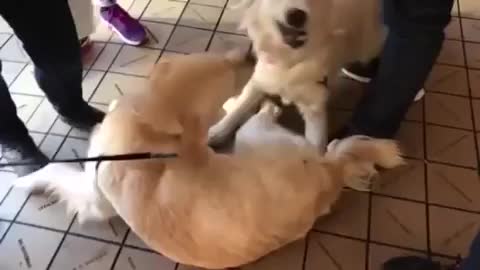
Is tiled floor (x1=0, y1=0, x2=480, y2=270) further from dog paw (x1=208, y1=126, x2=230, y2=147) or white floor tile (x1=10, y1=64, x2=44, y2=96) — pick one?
dog paw (x1=208, y1=126, x2=230, y2=147)

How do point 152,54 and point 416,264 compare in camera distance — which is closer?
point 416,264

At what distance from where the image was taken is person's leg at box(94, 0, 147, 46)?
1792mm

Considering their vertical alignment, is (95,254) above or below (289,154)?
below

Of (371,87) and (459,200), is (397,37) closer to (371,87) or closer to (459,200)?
(371,87)

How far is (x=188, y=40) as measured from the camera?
181 cm

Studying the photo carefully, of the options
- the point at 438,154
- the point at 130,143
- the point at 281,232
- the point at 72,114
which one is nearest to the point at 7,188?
the point at 72,114

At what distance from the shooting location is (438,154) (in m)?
1.49

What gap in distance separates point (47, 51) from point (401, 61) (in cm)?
76

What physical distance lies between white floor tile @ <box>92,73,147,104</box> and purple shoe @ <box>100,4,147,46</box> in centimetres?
15

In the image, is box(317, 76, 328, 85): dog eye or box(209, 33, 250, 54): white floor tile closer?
box(317, 76, 328, 85): dog eye

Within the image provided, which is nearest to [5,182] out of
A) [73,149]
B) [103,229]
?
[73,149]

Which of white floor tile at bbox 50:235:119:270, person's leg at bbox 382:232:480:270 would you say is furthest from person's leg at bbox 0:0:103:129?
person's leg at bbox 382:232:480:270

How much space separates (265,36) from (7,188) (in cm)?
69

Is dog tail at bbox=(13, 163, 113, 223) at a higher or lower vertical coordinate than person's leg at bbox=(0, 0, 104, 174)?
lower
